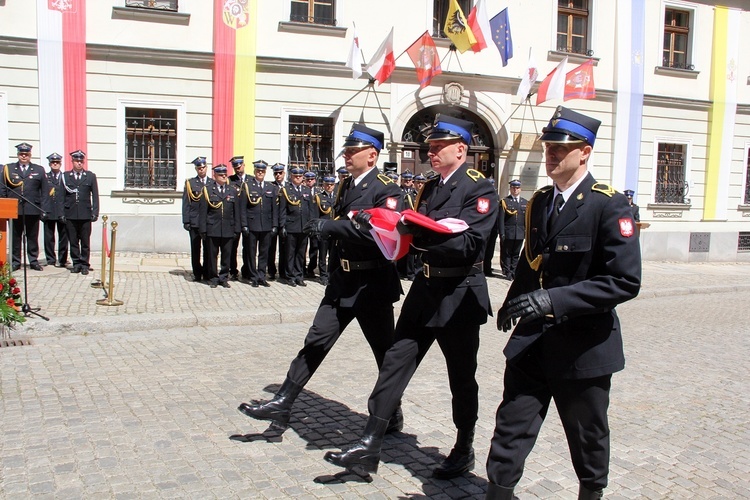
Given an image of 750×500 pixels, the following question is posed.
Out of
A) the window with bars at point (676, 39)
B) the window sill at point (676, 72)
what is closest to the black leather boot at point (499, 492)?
the window sill at point (676, 72)

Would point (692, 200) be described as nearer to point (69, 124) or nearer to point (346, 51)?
point (346, 51)

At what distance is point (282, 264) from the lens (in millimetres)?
12781

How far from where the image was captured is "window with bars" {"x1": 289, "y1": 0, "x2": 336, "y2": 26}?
16109 mm

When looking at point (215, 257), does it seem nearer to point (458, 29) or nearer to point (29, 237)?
point (29, 237)

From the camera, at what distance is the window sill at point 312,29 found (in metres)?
15.8

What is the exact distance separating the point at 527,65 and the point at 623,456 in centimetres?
1428

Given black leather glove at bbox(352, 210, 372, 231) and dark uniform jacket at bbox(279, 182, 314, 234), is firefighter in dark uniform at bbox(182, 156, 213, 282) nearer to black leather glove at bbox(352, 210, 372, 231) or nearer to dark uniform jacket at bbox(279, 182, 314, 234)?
dark uniform jacket at bbox(279, 182, 314, 234)

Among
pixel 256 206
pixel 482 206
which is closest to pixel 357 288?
pixel 482 206

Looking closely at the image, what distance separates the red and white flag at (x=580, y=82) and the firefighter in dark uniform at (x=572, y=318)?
15128 mm

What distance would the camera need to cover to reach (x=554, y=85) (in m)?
17.1

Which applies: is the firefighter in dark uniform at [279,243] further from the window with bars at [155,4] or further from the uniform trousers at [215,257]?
the window with bars at [155,4]

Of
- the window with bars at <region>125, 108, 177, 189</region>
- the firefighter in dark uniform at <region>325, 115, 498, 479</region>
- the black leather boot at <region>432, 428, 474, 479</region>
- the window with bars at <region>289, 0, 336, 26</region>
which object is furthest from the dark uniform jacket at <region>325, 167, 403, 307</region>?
the window with bars at <region>289, 0, 336, 26</region>

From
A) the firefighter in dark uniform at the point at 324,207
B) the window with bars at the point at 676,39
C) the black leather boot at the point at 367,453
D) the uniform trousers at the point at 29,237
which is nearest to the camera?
the black leather boot at the point at 367,453

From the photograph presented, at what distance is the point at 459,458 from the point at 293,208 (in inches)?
343
